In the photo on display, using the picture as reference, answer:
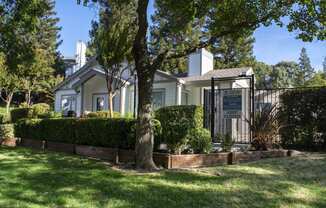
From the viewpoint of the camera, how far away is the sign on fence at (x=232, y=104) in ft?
37.5

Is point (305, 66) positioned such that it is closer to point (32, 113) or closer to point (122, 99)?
point (122, 99)

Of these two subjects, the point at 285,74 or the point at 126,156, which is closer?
the point at 126,156

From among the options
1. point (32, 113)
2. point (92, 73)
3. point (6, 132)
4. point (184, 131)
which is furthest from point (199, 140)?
point (32, 113)

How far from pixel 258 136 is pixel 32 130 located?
810 cm

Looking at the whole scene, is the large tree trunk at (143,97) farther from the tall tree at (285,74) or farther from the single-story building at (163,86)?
the tall tree at (285,74)

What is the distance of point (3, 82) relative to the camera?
95.6 feet

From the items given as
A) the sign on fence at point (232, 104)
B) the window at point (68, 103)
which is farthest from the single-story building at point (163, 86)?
the sign on fence at point (232, 104)

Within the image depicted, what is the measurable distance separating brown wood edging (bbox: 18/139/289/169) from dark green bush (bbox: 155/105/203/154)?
508mm

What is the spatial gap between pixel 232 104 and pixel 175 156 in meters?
4.30

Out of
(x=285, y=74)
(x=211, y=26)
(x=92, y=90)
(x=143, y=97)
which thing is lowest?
(x=143, y=97)

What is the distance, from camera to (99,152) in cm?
968

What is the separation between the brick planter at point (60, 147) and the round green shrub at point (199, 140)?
4021 millimetres

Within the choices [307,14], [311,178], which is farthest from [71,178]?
[307,14]

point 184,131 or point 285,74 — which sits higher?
point 285,74
